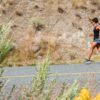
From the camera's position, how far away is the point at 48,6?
27078 millimetres

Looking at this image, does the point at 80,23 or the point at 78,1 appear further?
the point at 78,1

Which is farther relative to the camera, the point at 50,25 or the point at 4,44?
the point at 50,25

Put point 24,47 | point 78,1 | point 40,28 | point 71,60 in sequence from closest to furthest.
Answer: point 71,60 → point 24,47 → point 40,28 → point 78,1

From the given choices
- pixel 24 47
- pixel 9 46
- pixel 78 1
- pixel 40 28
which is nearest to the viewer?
pixel 9 46

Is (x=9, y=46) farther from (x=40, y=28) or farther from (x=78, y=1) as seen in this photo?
(x=78, y=1)

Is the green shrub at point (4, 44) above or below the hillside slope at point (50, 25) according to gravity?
above

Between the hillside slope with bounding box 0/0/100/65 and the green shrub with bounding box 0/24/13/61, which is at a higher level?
the green shrub with bounding box 0/24/13/61

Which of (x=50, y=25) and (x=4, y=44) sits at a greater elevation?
(x=4, y=44)

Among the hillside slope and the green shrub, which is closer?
the green shrub

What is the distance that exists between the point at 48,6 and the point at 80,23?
205 cm

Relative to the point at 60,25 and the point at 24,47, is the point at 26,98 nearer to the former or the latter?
the point at 24,47

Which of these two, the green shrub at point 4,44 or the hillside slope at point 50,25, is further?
the hillside slope at point 50,25

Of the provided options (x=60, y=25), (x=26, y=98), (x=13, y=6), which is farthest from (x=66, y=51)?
(x=26, y=98)

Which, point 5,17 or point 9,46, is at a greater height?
point 9,46
